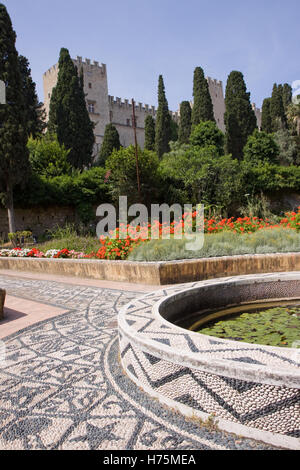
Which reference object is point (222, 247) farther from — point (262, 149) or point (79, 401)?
point (262, 149)

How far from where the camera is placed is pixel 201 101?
2333 cm

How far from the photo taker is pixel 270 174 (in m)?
19.2

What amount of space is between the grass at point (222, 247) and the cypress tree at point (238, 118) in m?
20.8

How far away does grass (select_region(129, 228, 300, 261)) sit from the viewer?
5.37 m

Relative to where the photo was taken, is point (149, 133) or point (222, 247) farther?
point (149, 133)

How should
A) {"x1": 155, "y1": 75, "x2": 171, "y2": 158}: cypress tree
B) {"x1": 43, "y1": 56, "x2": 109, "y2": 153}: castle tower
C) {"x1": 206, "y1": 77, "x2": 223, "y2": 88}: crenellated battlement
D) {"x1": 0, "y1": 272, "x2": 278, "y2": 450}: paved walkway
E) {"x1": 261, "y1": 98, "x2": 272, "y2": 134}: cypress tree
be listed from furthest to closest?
{"x1": 206, "y1": 77, "x2": 223, "y2": 88}: crenellated battlement → {"x1": 43, "y1": 56, "x2": 109, "y2": 153}: castle tower → {"x1": 261, "y1": 98, "x2": 272, "y2": 134}: cypress tree → {"x1": 155, "y1": 75, "x2": 171, "y2": 158}: cypress tree → {"x1": 0, "y1": 272, "x2": 278, "y2": 450}: paved walkway

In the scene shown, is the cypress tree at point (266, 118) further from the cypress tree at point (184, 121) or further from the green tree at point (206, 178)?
the green tree at point (206, 178)

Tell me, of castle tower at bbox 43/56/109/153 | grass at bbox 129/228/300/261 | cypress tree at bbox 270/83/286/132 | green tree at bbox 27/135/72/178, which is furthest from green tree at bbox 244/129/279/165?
castle tower at bbox 43/56/109/153

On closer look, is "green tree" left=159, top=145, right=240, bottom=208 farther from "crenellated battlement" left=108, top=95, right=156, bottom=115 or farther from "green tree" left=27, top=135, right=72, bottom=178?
"crenellated battlement" left=108, top=95, right=156, bottom=115

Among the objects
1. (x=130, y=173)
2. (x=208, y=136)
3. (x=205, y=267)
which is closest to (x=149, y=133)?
(x=208, y=136)

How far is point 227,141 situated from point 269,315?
24.0m

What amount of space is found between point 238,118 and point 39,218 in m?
17.8

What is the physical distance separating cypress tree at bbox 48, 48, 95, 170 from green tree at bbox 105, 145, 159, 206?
24.6 feet

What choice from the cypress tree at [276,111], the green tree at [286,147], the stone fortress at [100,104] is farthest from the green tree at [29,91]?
the cypress tree at [276,111]
